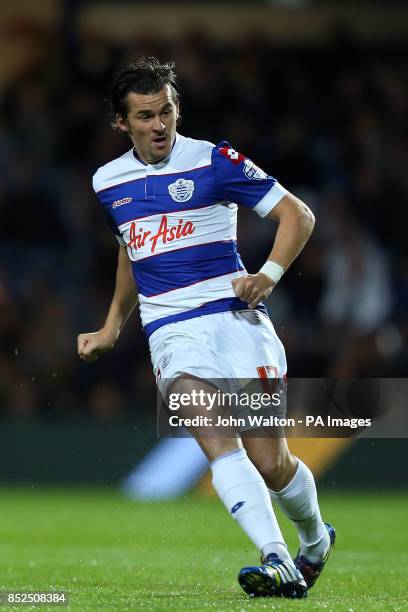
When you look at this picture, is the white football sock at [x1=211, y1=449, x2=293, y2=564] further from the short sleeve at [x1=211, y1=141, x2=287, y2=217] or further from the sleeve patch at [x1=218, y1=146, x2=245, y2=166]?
the sleeve patch at [x1=218, y1=146, x2=245, y2=166]

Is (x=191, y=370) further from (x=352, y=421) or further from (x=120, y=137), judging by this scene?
(x=120, y=137)

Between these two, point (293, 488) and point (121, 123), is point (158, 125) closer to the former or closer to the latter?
point (121, 123)

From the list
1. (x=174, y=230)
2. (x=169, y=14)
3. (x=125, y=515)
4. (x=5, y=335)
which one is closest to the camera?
(x=174, y=230)

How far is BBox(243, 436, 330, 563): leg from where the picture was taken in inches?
215

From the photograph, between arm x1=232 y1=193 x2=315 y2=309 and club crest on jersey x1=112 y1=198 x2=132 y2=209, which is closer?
arm x1=232 y1=193 x2=315 y2=309

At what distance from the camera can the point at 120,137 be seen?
13914mm

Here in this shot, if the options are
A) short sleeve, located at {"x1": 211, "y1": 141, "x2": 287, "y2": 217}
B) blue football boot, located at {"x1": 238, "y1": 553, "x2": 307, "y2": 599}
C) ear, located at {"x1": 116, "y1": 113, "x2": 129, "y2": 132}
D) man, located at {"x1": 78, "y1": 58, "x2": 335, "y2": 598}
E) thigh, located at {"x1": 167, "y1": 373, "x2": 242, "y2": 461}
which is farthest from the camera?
ear, located at {"x1": 116, "y1": 113, "x2": 129, "y2": 132}

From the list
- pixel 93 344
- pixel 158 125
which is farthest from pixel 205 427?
pixel 158 125

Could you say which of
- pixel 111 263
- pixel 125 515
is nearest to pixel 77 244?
pixel 111 263

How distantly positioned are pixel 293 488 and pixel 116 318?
117 centimetres

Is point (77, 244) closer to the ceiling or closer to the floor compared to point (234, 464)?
closer to the floor

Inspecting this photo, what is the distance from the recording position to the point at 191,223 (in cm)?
565

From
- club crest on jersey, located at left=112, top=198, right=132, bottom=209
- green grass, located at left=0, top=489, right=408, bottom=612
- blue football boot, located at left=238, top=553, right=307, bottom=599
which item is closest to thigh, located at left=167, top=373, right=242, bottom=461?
blue football boot, located at left=238, top=553, right=307, bottom=599

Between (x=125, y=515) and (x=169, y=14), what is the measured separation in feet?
25.3
